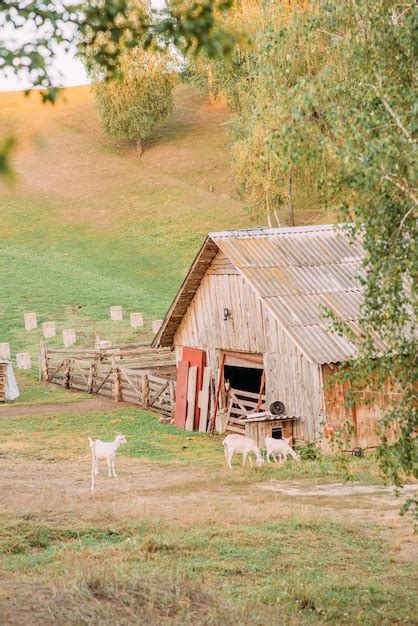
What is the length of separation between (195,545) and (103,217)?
60.9m

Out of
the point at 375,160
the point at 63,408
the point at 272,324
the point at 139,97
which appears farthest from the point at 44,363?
the point at 139,97

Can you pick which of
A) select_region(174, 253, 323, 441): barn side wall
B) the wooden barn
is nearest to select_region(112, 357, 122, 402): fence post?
the wooden barn

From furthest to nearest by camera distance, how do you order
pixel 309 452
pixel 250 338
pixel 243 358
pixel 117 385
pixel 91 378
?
1. pixel 91 378
2. pixel 117 385
3. pixel 243 358
4. pixel 250 338
5. pixel 309 452

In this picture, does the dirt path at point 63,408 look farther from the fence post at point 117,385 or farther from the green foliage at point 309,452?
the green foliage at point 309,452

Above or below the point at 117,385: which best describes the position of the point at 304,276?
Answer: above

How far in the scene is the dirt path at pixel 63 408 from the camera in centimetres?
3216

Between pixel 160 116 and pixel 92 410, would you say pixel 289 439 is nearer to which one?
pixel 92 410

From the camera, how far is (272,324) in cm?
2617

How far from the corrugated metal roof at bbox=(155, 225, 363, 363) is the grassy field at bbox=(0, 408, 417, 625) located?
3.42 meters

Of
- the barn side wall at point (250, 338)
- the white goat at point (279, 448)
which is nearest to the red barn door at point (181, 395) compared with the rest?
the barn side wall at point (250, 338)

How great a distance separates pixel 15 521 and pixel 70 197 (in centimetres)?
6389

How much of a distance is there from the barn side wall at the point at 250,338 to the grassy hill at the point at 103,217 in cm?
1657

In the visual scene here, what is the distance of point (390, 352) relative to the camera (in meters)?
11.7

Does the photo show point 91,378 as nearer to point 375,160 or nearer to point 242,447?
point 242,447
